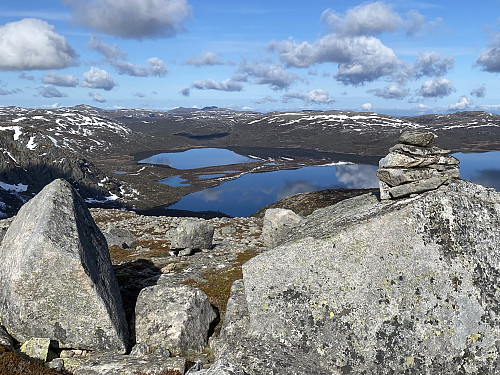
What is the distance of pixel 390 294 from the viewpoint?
11.2 metres

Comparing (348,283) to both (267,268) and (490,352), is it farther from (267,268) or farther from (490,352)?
(490,352)

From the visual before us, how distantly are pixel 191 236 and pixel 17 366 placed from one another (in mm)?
25216

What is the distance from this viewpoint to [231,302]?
14125 millimetres

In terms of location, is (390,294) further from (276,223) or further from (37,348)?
(276,223)

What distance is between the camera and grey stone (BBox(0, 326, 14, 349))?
11236 mm

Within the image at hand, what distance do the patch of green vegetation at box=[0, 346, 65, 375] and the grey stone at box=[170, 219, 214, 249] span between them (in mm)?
24203

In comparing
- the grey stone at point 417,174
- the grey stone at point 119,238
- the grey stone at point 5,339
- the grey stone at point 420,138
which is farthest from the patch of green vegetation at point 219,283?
the grey stone at point 119,238

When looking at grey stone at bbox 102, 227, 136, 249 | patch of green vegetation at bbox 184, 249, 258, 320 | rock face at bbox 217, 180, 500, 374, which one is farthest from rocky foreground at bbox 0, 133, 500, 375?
grey stone at bbox 102, 227, 136, 249

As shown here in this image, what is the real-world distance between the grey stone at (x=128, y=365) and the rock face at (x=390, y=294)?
1.79 m

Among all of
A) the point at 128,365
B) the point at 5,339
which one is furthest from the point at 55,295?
the point at 128,365

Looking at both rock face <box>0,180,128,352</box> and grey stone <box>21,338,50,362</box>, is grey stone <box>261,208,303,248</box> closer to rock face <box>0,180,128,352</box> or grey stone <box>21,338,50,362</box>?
rock face <box>0,180,128,352</box>

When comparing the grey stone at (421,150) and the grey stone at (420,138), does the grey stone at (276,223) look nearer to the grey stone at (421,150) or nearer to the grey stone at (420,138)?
the grey stone at (421,150)

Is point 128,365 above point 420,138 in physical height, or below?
below

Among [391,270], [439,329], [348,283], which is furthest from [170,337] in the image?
[439,329]
